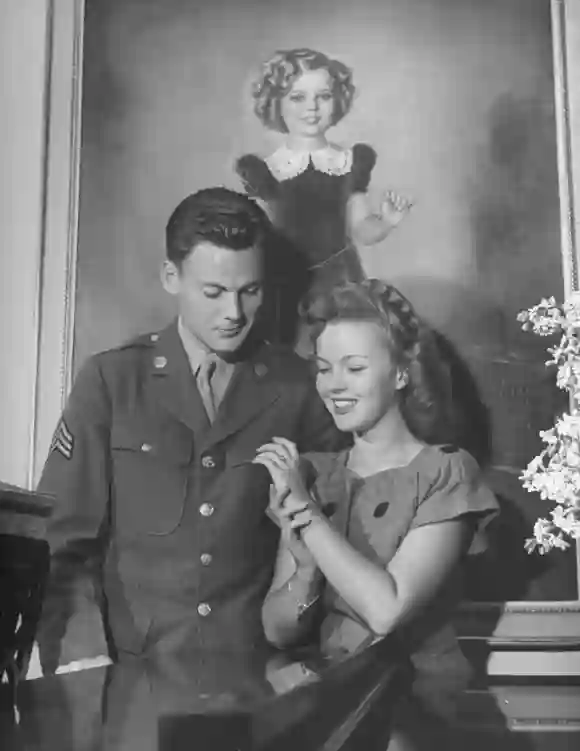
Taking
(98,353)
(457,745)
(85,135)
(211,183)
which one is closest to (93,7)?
(85,135)

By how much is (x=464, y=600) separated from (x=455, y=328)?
0.71m

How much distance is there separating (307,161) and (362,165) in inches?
6.0

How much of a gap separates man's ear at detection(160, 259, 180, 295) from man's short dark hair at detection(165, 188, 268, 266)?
0.02 m

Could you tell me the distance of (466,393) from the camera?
2658mm

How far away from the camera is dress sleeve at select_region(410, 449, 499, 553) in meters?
2.50

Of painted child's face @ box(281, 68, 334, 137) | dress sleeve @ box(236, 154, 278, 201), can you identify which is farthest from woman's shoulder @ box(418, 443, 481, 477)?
painted child's face @ box(281, 68, 334, 137)

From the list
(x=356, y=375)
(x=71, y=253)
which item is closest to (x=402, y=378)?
(x=356, y=375)

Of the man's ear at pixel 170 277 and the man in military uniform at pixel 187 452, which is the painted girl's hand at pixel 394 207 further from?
the man's ear at pixel 170 277

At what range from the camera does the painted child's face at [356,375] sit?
260 cm

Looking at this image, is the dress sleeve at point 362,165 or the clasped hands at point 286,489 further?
the dress sleeve at point 362,165

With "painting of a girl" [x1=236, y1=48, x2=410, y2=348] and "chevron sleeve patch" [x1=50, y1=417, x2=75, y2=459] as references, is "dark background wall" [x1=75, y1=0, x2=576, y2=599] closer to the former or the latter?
"painting of a girl" [x1=236, y1=48, x2=410, y2=348]

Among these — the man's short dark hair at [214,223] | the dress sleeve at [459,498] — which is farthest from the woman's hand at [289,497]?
the man's short dark hair at [214,223]

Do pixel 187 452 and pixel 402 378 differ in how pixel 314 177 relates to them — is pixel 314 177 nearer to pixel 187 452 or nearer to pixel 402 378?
pixel 402 378

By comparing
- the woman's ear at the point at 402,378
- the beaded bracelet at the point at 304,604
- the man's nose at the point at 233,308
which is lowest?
the beaded bracelet at the point at 304,604
